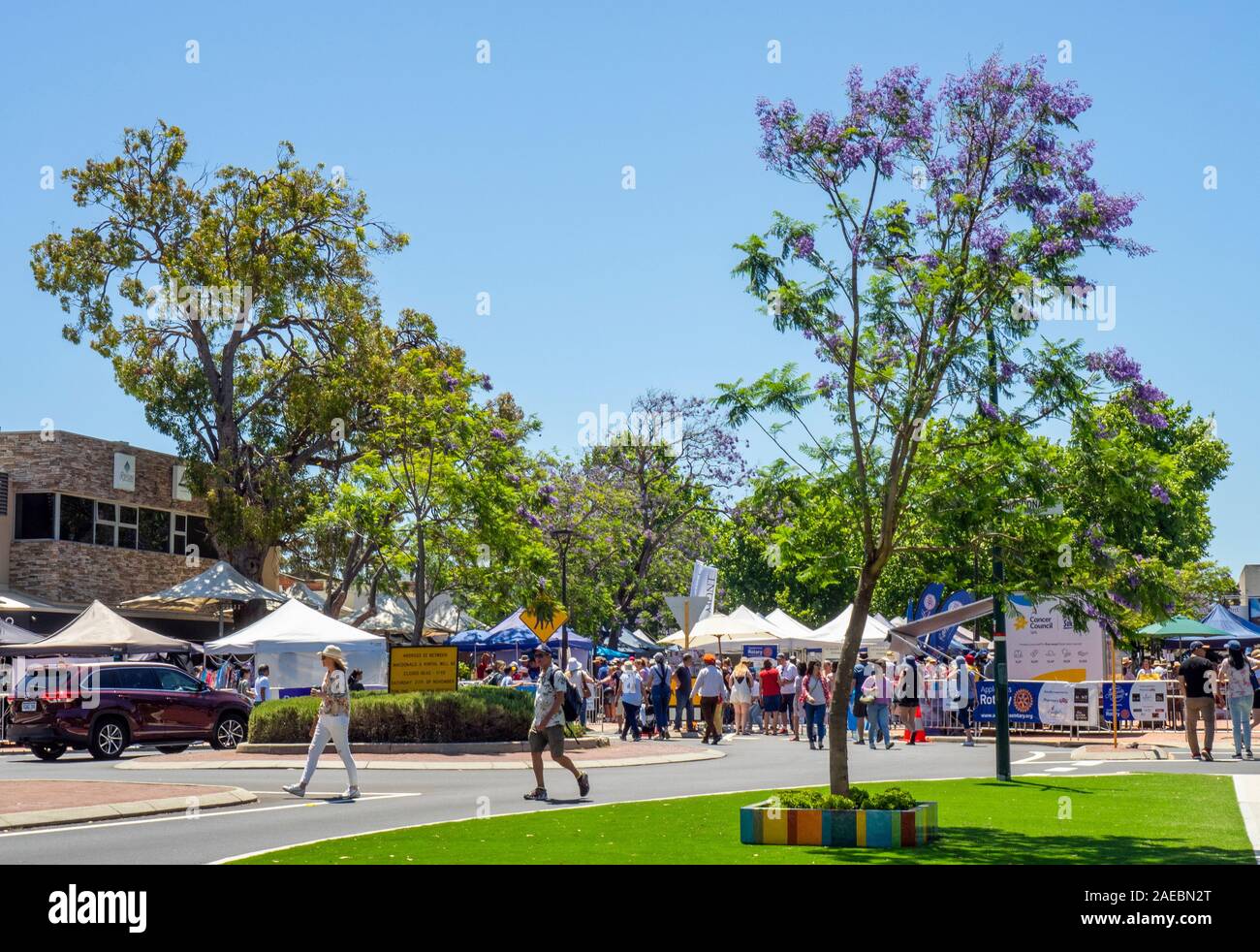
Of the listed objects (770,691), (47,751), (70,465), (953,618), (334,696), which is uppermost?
(70,465)

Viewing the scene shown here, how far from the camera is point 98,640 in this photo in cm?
3144

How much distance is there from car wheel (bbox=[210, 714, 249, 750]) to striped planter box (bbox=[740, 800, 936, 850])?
18146mm

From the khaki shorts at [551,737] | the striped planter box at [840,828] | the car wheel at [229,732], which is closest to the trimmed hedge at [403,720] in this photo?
the car wheel at [229,732]

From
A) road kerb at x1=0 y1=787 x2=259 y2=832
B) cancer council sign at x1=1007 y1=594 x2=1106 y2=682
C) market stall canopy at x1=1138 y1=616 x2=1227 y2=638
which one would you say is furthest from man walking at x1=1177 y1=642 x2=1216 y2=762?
market stall canopy at x1=1138 y1=616 x2=1227 y2=638

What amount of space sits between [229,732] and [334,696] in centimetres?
1205

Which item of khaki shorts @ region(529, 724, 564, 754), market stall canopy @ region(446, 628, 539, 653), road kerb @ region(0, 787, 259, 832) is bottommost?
road kerb @ region(0, 787, 259, 832)

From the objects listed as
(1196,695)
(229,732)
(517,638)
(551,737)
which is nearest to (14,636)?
(229,732)

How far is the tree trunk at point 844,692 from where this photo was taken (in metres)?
12.3

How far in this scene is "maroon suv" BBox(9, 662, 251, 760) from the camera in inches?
993

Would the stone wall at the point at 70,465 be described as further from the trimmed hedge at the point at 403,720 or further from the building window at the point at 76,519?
the trimmed hedge at the point at 403,720

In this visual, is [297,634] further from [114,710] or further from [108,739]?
[108,739]

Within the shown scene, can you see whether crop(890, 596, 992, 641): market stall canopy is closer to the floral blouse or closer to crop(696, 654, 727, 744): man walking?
crop(696, 654, 727, 744): man walking

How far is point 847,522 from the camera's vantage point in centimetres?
1357
